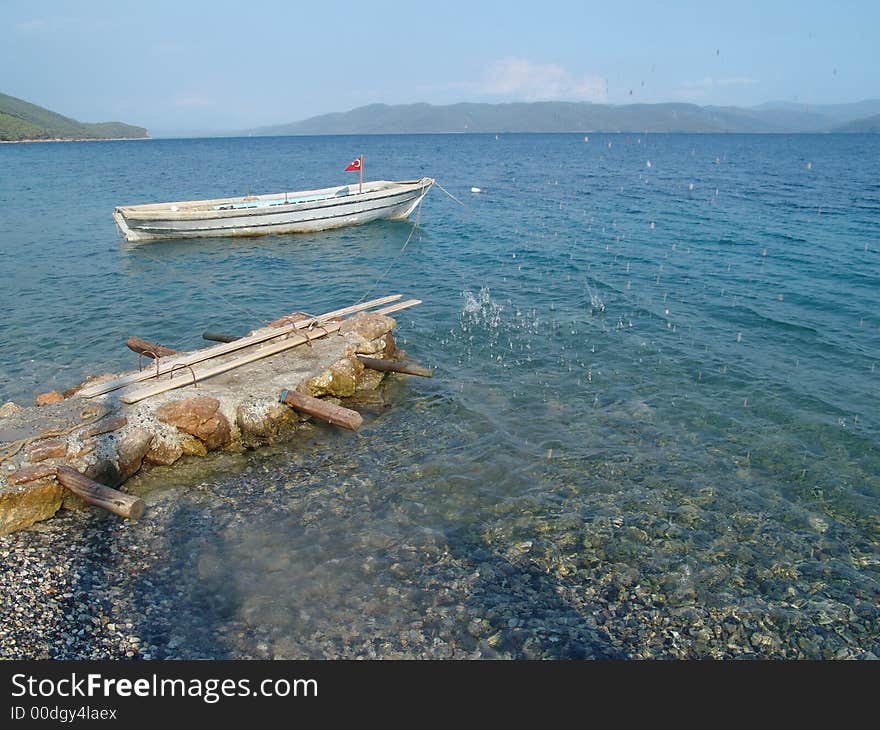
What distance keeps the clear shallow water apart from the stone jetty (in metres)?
0.79

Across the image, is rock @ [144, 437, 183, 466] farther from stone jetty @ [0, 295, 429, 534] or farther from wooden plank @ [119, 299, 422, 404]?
wooden plank @ [119, 299, 422, 404]

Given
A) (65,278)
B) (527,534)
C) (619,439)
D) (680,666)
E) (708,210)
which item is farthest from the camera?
(708,210)

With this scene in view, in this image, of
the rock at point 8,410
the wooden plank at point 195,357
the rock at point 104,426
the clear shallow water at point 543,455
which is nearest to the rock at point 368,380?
the clear shallow water at point 543,455

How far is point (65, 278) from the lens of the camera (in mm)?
26234

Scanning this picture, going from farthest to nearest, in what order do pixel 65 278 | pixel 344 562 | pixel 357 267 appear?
pixel 357 267, pixel 65 278, pixel 344 562

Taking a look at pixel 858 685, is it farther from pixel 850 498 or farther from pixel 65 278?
pixel 65 278

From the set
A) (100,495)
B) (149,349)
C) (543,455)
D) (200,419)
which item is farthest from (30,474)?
(543,455)

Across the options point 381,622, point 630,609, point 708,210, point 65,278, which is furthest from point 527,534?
point 708,210

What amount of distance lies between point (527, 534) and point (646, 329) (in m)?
11.7

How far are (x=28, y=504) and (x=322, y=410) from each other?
17.8 ft

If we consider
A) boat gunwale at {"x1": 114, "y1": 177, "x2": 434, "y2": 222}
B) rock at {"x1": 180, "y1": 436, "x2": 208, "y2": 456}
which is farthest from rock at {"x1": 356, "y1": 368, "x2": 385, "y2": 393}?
boat gunwale at {"x1": 114, "y1": 177, "x2": 434, "y2": 222}

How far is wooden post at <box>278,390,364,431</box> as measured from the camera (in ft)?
40.2

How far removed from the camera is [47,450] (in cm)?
1065

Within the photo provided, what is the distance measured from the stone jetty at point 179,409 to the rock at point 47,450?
2 cm
